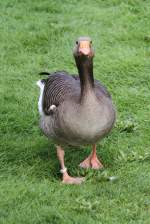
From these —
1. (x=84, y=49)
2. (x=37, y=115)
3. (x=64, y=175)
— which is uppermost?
(x=84, y=49)

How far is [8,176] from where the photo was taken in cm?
498

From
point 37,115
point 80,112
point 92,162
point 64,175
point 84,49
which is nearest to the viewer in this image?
point 84,49

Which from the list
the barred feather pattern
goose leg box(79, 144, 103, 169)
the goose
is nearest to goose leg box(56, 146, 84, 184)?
the goose

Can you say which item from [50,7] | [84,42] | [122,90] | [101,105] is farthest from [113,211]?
[50,7]

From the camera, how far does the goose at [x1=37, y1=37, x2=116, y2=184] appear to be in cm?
479

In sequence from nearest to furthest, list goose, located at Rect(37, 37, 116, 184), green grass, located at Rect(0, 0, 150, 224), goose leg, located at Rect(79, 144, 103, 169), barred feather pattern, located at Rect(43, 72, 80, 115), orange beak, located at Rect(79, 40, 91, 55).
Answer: green grass, located at Rect(0, 0, 150, 224), orange beak, located at Rect(79, 40, 91, 55), goose, located at Rect(37, 37, 116, 184), barred feather pattern, located at Rect(43, 72, 80, 115), goose leg, located at Rect(79, 144, 103, 169)

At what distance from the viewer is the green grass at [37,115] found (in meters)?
4.48

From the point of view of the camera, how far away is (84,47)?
4695 mm

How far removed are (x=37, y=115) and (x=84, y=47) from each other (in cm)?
175

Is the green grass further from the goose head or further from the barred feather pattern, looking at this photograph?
the goose head

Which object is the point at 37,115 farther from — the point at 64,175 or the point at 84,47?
the point at 84,47

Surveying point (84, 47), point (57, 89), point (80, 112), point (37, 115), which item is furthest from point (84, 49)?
point (37, 115)

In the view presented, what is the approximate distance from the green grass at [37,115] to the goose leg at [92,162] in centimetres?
7

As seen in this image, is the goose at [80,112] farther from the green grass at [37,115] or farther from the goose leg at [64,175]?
the green grass at [37,115]
